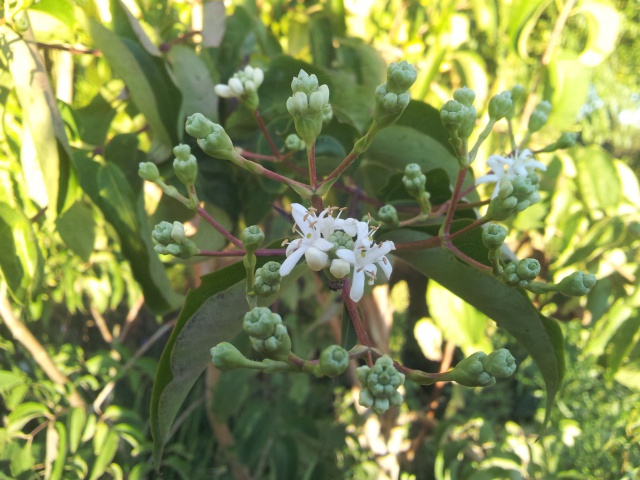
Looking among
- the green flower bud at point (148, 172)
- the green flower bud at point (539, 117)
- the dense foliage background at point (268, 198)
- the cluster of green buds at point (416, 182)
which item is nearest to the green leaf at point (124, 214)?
the dense foliage background at point (268, 198)

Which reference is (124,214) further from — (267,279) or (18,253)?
(267,279)

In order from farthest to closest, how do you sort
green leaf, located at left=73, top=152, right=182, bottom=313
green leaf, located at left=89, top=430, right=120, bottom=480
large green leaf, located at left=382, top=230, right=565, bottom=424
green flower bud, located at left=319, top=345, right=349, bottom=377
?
green leaf, located at left=89, top=430, right=120, bottom=480, green leaf, located at left=73, top=152, right=182, bottom=313, large green leaf, located at left=382, top=230, right=565, bottom=424, green flower bud, located at left=319, top=345, right=349, bottom=377

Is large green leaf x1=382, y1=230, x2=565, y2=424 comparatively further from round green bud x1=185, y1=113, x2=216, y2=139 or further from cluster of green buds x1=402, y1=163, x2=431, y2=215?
round green bud x1=185, y1=113, x2=216, y2=139

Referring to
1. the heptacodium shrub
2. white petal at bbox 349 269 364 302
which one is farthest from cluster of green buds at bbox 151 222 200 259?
white petal at bbox 349 269 364 302

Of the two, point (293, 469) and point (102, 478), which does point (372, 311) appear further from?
point (102, 478)

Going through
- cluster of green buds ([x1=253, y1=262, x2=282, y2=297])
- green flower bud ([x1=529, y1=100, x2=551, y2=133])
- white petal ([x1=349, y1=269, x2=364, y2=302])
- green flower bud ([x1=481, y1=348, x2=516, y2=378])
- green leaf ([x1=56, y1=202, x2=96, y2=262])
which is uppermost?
green flower bud ([x1=529, y1=100, x2=551, y2=133])

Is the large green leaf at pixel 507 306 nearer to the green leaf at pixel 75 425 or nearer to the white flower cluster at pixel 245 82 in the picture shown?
the white flower cluster at pixel 245 82
